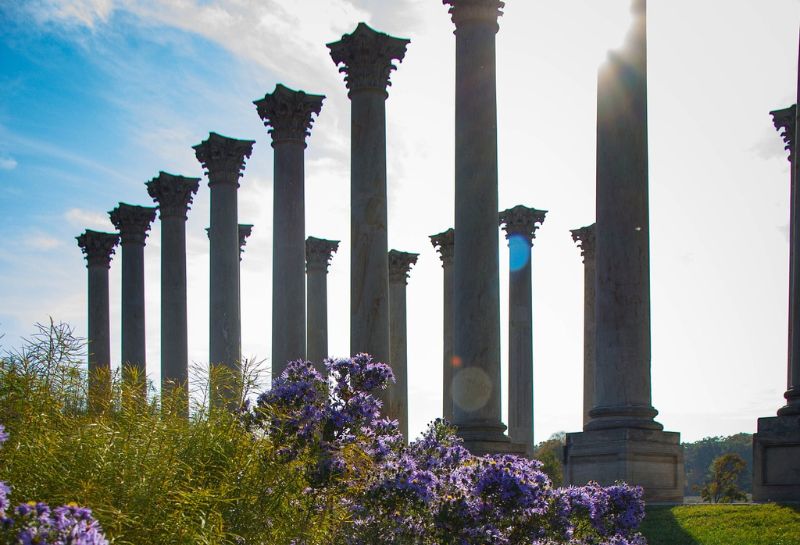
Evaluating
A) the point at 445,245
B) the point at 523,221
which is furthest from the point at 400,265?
the point at 523,221

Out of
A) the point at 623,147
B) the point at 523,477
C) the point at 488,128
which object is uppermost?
the point at 488,128

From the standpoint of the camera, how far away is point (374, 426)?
36.8 m

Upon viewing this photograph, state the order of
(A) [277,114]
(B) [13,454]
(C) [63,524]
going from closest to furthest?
1. (C) [63,524]
2. (B) [13,454]
3. (A) [277,114]

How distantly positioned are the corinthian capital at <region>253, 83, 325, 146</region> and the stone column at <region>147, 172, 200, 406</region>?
2377 cm

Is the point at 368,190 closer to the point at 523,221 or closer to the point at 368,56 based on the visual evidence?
the point at 368,56

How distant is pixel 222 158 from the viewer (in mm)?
105750

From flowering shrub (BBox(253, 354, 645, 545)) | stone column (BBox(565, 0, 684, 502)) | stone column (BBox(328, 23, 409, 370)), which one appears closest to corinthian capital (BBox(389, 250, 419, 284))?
stone column (BBox(328, 23, 409, 370))

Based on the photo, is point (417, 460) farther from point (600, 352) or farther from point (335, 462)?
point (600, 352)

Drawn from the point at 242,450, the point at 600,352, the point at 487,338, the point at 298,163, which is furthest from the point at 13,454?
the point at 298,163

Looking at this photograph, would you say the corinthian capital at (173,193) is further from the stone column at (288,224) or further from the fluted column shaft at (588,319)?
the fluted column shaft at (588,319)

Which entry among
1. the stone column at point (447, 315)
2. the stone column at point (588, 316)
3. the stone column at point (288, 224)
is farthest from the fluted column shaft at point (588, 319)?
the stone column at point (288, 224)

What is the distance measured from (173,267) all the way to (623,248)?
221 feet

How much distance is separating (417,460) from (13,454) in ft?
50.4

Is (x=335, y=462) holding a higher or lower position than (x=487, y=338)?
lower
